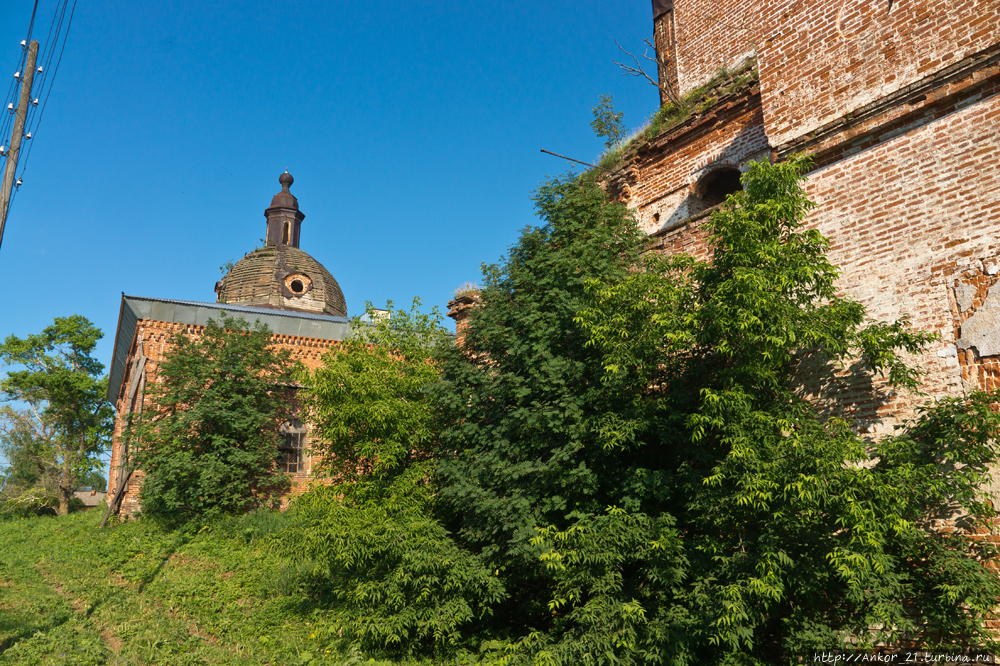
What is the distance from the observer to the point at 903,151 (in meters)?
7.05

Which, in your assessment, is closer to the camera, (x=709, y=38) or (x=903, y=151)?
(x=903, y=151)

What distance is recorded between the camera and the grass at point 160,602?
28.0ft

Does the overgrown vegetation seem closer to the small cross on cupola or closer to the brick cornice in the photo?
the brick cornice

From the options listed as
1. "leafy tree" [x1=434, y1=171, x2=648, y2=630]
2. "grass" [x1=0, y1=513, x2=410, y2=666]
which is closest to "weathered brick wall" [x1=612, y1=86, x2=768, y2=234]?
"leafy tree" [x1=434, y1=171, x2=648, y2=630]

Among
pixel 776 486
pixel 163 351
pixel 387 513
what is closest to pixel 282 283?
pixel 163 351

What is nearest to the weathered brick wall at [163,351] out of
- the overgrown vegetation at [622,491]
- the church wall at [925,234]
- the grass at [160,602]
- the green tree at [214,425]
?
the green tree at [214,425]

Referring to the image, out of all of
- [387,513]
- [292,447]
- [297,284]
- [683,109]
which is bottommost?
[387,513]

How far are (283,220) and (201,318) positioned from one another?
16871 millimetres

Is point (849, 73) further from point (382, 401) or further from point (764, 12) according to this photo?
point (382, 401)

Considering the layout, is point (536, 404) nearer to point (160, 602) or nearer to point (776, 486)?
point (776, 486)

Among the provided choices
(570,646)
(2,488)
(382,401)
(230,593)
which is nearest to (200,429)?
(230,593)

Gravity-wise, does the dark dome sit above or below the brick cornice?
above

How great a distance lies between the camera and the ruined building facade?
6.36 m

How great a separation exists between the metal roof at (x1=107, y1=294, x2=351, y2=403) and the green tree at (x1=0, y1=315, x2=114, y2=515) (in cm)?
687
